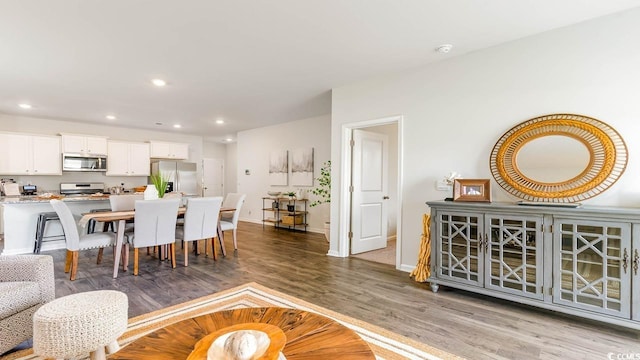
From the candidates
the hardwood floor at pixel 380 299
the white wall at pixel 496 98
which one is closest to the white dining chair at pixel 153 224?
the hardwood floor at pixel 380 299

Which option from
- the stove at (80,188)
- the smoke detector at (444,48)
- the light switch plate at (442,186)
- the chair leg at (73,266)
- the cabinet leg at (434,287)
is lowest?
the cabinet leg at (434,287)

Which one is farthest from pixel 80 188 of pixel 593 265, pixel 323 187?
pixel 593 265

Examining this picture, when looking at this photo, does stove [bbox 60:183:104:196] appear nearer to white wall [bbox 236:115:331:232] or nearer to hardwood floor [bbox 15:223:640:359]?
hardwood floor [bbox 15:223:640:359]

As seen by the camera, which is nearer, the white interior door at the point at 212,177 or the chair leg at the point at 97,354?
the chair leg at the point at 97,354

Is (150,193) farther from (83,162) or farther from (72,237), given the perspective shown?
(83,162)

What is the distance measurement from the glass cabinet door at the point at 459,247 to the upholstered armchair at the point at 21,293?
3.27 meters

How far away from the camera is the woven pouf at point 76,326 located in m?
1.51

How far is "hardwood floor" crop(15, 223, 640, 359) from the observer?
211 cm

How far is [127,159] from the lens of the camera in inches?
290

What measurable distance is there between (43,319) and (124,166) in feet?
22.2

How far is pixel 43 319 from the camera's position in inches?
59.7

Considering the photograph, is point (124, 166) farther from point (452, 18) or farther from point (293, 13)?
point (452, 18)

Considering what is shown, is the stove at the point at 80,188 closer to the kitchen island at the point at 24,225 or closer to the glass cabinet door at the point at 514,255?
the kitchen island at the point at 24,225

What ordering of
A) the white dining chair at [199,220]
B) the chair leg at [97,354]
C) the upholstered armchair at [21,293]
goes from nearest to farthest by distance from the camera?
the chair leg at [97,354] → the upholstered armchair at [21,293] → the white dining chair at [199,220]
